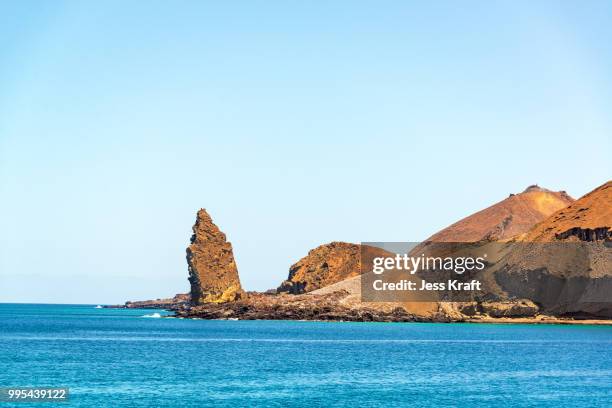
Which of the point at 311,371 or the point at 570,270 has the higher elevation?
the point at 570,270

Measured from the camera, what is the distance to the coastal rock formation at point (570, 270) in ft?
598

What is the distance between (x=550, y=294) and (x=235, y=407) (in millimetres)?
144936

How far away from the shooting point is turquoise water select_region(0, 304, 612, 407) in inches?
2501

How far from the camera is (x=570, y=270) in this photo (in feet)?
609

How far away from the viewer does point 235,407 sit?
57.9m

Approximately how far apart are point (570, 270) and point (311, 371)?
117716 millimetres

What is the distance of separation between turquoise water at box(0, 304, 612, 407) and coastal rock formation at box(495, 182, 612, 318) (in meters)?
50.4

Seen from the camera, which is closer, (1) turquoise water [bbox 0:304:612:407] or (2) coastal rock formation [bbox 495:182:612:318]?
(1) turquoise water [bbox 0:304:612:407]

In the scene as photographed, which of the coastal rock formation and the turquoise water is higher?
the coastal rock formation

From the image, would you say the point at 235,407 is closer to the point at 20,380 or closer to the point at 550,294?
the point at 20,380

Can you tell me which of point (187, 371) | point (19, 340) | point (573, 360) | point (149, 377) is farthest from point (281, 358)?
point (19, 340)

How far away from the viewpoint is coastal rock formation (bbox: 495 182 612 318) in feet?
598

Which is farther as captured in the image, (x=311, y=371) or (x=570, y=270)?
(x=570, y=270)

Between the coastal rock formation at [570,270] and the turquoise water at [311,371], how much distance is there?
165 ft
